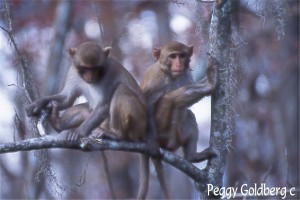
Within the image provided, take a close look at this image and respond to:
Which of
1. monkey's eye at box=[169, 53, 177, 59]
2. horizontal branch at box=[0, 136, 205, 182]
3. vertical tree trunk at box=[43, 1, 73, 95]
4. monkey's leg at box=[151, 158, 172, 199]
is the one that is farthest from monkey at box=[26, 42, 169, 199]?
vertical tree trunk at box=[43, 1, 73, 95]

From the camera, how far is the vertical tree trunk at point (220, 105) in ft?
Answer: 25.2

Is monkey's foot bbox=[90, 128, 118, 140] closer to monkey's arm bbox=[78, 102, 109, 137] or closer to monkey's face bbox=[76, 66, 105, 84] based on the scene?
monkey's arm bbox=[78, 102, 109, 137]

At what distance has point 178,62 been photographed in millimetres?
8641

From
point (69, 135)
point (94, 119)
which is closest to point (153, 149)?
point (94, 119)

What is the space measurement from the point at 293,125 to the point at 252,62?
151 cm

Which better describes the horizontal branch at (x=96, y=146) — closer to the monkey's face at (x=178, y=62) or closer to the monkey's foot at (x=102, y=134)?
the monkey's foot at (x=102, y=134)

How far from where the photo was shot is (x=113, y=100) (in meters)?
8.29

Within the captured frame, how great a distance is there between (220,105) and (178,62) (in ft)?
3.56

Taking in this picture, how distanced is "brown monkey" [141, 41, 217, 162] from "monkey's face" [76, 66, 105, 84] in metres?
0.71

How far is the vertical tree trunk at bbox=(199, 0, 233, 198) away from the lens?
7.69 m

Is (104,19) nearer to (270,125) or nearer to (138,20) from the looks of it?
(138,20)

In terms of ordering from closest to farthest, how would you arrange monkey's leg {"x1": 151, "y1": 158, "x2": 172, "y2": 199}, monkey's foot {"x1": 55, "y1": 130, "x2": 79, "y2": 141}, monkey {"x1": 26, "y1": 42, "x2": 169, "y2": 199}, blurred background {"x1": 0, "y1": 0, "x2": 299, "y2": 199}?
1. monkey's foot {"x1": 55, "y1": 130, "x2": 79, "y2": 141}
2. monkey {"x1": 26, "y1": 42, "x2": 169, "y2": 199}
3. monkey's leg {"x1": 151, "y1": 158, "x2": 172, "y2": 199}
4. blurred background {"x1": 0, "y1": 0, "x2": 299, "y2": 199}


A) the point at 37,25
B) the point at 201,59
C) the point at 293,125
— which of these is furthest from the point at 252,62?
the point at 201,59

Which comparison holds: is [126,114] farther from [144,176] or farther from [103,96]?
[144,176]
